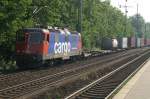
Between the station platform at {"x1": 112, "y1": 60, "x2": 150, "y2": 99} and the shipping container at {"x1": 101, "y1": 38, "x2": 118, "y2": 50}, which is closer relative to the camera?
the station platform at {"x1": 112, "y1": 60, "x2": 150, "y2": 99}

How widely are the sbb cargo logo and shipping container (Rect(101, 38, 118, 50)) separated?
4043 centimetres

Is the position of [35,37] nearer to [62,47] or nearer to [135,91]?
[62,47]

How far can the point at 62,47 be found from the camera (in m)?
36.1

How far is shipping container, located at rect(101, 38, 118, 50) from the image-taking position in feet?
258

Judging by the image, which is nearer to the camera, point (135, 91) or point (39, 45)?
point (135, 91)

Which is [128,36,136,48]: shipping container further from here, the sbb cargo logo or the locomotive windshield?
the locomotive windshield

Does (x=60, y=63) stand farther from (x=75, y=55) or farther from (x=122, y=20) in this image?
(x=122, y=20)

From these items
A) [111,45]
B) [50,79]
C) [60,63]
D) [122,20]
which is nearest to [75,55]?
[60,63]

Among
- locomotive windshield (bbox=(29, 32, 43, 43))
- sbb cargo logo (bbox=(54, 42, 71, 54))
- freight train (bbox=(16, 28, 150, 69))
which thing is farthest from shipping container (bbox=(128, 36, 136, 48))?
locomotive windshield (bbox=(29, 32, 43, 43))

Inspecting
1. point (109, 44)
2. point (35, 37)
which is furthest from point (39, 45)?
point (109, 44)

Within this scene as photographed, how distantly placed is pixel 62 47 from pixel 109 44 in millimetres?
44014

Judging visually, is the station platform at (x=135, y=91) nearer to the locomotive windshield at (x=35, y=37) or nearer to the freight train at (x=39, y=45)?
the freight train at (x=39, y=45)

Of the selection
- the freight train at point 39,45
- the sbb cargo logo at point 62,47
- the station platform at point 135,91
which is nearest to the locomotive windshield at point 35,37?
the freight train at point 39,45

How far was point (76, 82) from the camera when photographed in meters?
23.2
